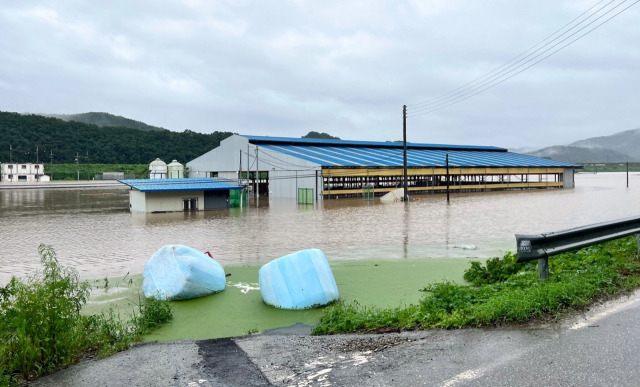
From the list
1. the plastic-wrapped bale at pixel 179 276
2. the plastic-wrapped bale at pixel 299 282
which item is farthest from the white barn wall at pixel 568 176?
the plastic-wrapped bale at pixel 179 276

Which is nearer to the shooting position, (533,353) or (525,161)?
(533,353)

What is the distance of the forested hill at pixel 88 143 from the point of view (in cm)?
12731

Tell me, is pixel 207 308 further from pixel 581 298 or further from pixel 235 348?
pixel 581 298

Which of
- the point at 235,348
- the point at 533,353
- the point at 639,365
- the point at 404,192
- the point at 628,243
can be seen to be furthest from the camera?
the point at 404,192

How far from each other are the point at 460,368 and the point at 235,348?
2623 mm

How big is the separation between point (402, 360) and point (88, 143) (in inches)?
5970

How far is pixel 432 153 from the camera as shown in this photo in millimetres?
72875

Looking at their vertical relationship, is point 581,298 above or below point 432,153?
below

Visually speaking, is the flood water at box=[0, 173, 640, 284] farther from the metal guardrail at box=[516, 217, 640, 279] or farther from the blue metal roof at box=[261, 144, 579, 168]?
the blue metal roof at box=[261, 144, 579, 168]

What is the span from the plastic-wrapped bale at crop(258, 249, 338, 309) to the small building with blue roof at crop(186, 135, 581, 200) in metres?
36.1

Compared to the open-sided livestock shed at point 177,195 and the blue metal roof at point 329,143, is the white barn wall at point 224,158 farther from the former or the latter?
the open-sided livestock shed at point 177,195

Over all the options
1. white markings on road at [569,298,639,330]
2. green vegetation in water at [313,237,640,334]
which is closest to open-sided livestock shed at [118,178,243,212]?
green vegetation in water at [313,237,640,334]

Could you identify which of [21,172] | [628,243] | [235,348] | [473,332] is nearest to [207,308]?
[235,348]

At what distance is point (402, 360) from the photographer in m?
5.09
